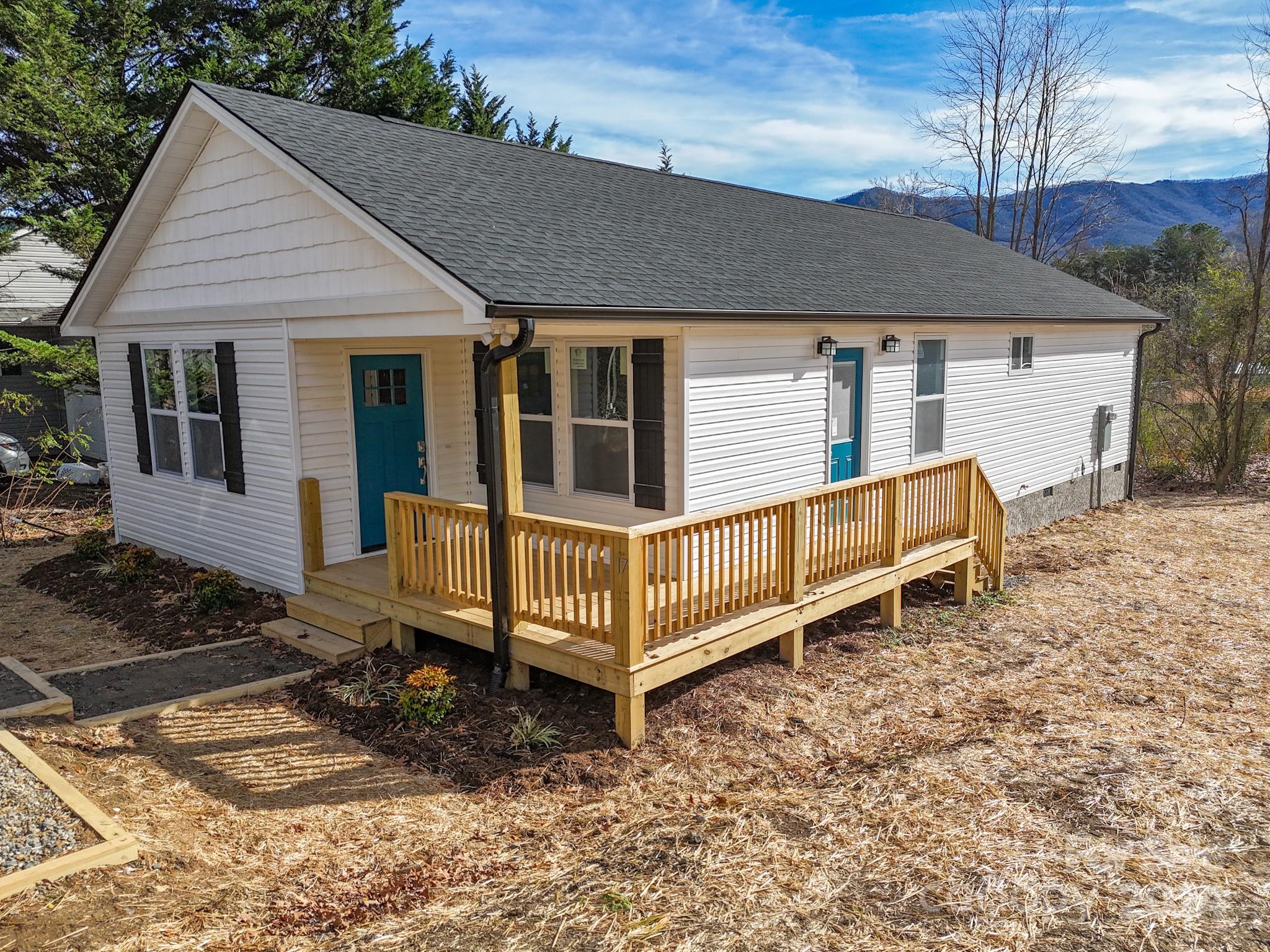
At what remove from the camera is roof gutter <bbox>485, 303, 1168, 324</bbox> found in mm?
5852

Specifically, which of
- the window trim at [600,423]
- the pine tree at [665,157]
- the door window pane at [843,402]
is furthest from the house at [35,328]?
the pine tree at [665,157]

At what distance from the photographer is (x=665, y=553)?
252 inches

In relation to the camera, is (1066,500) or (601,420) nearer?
(601,420)

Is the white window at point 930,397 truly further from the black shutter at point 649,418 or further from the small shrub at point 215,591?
the small shrub at point 215,591

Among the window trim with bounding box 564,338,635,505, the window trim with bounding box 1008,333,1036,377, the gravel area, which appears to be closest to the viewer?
the gravel area

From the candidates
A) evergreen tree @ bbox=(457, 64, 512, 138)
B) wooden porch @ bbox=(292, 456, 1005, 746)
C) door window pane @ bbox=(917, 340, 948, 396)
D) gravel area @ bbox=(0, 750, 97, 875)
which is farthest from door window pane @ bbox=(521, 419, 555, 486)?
evergreen tree @ bbox=(457, 64, 512, 138)

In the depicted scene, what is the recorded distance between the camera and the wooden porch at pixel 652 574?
5.84 meters

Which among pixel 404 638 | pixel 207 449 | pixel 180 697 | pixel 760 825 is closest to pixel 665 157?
pixel 207 449

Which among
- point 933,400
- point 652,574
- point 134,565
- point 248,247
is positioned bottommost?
point 134,565

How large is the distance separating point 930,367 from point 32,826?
9866mm

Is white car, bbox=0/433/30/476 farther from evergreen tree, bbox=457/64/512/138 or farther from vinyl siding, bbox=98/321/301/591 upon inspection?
evergreen tree, bbox=457/64/512/138

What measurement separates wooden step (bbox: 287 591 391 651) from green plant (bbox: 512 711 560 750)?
2009mm

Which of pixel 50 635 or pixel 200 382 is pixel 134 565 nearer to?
pixel 50 635

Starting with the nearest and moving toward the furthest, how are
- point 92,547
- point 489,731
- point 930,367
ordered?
1. point 489,731
2. point 930,367
3. point 92,547
